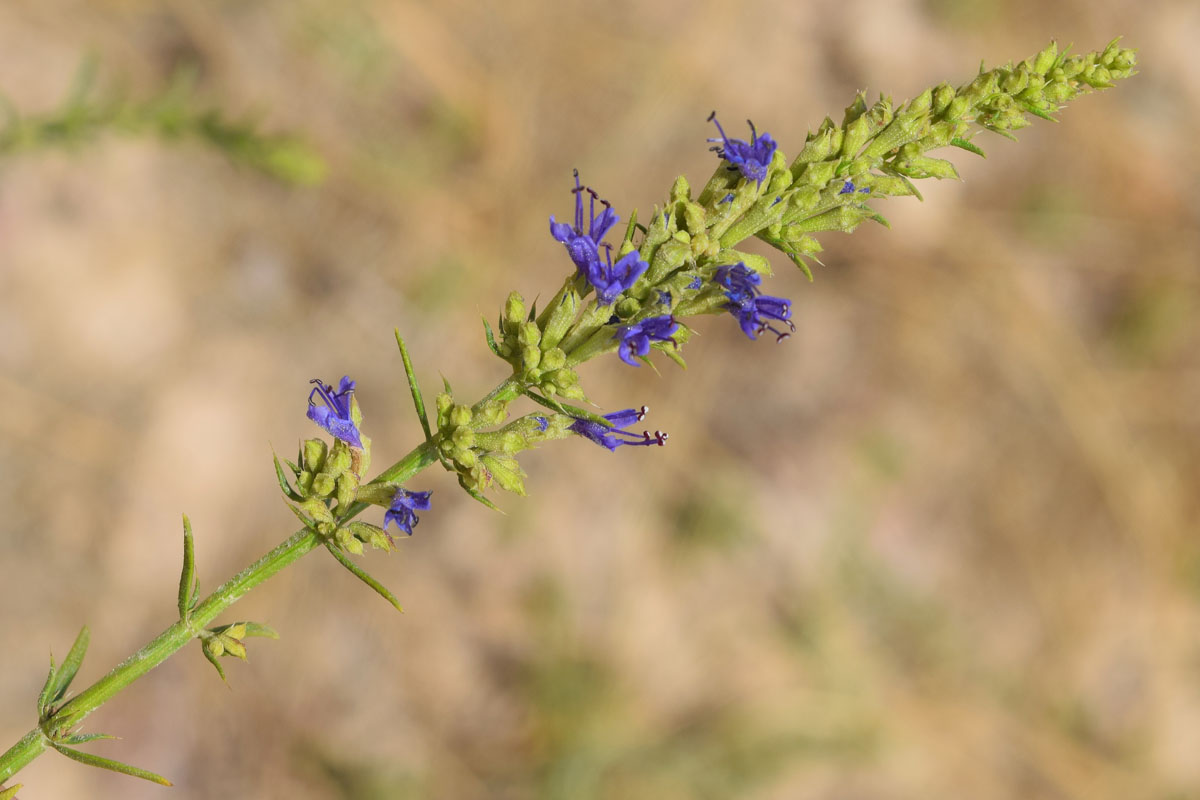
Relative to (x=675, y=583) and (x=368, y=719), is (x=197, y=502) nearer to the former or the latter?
(x=368, y=719)

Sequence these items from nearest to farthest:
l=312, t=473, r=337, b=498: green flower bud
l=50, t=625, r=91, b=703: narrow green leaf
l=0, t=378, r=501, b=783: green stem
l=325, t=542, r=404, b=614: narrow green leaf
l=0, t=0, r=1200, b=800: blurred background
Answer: l=325, t=542, r=404, b=614: narrow green leaf → l=0, t=378, r=501, b=783: green stem → l=50, t=625, r=91, b=703: narrow green leaf → l=312, t=473, r=337, b=498: green flower bud → l=0, t=0, r=1200, b=800: blurred background

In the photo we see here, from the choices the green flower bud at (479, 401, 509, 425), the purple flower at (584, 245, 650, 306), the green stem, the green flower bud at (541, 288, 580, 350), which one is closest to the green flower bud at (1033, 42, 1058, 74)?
the purple flower at (584, 245, 650, 306)

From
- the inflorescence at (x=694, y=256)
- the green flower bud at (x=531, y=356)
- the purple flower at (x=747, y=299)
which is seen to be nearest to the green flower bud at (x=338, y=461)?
the inflorescence at (x=694, y=256)

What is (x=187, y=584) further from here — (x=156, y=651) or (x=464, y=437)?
(x=464, y=437)

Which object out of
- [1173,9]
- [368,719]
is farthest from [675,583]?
[1173,9]

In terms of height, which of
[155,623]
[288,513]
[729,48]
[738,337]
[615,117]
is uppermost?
[729,48]

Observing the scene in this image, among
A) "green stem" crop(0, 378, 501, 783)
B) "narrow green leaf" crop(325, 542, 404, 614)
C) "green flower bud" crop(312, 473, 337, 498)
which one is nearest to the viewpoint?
"narrow green leaf" crop(325, 542, 404, 614)

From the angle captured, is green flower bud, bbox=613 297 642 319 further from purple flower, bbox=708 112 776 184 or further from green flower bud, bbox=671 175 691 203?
purple flower, bbox=708 112 776 184
